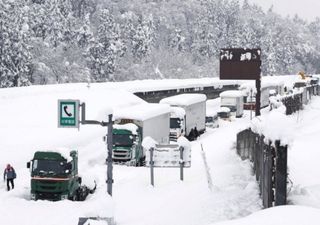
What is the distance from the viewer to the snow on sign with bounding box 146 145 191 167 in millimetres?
22844

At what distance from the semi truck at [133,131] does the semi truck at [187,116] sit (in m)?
6.54

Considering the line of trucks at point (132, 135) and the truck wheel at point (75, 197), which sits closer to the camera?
the line of trucks at point (132, 135)

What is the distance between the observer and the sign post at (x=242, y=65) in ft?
115

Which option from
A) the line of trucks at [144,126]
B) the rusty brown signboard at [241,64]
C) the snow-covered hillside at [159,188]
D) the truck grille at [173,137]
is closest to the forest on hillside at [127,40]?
the line of trucks at [144,126]

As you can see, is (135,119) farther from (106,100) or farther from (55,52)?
(55,52)

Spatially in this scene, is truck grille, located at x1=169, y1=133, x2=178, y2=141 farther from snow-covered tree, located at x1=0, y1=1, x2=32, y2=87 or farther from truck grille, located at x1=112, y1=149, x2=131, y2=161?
snow-covered tree, located at x1=0, y1=1, x2=32, y2=87

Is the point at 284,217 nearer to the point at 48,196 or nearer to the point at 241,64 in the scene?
the point at 48,196

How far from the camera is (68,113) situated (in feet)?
50.5

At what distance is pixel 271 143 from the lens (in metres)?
14.3

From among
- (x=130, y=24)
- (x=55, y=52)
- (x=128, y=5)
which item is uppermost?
(x=128, y=5)

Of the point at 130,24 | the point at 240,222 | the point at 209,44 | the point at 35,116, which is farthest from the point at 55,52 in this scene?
the point at 240,222

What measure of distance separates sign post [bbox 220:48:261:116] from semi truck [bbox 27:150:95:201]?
17349mm

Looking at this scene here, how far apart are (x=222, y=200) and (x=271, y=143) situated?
14.3 ft

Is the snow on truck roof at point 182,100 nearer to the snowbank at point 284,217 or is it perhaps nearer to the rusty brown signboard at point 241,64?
the rusty brown signboard at point 241,64
